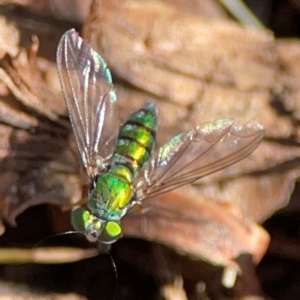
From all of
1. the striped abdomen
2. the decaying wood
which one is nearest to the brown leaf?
the decaying wood

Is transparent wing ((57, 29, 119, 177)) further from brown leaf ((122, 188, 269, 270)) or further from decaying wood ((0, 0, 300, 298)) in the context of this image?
brown leaf ((122, 188, 269, 270))

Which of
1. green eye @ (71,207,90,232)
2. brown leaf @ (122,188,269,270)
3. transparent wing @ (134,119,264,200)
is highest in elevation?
transparent wing @ (134,119,264,200)

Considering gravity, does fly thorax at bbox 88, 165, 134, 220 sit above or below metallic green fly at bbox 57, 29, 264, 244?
below

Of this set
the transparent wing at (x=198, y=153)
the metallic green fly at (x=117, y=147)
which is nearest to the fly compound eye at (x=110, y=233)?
the metallic green fly at (x=117, y=147)

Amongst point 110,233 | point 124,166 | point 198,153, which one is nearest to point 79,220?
point 110,233

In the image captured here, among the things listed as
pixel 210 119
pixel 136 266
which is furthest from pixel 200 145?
pixel 136 266

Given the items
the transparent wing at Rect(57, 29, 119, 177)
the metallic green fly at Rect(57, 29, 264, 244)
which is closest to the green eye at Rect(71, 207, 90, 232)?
the metallic green fly at Rect(57, 29, 264, 244)

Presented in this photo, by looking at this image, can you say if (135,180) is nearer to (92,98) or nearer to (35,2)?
(92,98)
